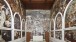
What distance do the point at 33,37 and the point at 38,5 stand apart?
397 cm

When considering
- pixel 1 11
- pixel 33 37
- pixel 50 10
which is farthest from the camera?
pixel 50 10

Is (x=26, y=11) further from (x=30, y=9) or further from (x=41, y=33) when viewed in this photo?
(x=41, y=33)

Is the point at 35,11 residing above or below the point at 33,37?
above

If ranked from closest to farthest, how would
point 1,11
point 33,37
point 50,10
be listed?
point 1,11 < point 33,37 < point 50,10

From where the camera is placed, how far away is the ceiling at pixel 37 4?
57.5 ft

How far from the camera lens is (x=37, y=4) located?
18.3 meters

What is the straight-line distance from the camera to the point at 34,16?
1944cm

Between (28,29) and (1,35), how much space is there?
34.4ft

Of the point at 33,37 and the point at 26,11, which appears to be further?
the point at 26,11

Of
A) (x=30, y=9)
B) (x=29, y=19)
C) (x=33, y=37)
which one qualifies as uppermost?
(x=30, y=9)

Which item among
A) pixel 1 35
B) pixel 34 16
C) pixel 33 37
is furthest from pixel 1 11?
pixel 34 16

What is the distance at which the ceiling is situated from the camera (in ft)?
57.5

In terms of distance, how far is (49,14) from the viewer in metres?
19.3

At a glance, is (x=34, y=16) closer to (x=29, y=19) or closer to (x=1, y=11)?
(x=29, y=19)
